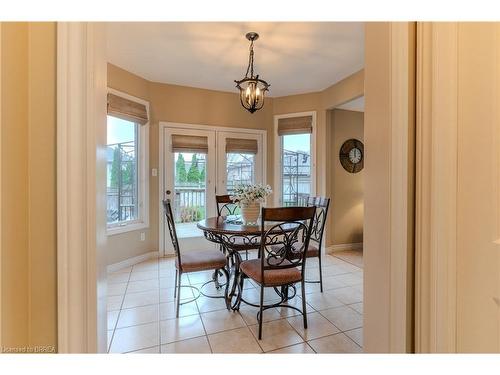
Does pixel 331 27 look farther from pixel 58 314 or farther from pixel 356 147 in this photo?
pixel 58 314

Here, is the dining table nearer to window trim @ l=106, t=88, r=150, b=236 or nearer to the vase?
the vase

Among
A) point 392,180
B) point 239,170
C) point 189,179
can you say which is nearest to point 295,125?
point 239,170

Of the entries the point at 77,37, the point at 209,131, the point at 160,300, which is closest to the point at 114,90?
the point at 209,131

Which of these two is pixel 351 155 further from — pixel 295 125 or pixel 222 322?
pixel 222 322

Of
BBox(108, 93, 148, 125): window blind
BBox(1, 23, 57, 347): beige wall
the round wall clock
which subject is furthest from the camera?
the round wall clock

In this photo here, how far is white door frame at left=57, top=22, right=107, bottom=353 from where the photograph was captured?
0.76 meters

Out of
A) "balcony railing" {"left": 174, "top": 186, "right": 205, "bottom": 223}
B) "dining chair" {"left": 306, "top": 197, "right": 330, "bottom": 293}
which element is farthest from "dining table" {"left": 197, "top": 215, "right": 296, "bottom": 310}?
"balcony railing" {"left": 174, "top": 186, "right": 205, "bottom": 223}

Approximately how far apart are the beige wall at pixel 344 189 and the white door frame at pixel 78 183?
3.80 m

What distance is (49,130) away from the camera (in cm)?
77

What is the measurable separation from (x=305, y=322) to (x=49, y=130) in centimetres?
206

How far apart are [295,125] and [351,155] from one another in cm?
110

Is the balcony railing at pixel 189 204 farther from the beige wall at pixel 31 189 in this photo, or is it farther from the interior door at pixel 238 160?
the beige wall at pixel 31 189

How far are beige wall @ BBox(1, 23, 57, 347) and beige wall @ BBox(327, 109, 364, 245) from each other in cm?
388

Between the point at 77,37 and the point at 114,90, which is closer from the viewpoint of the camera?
the point at 77,37
